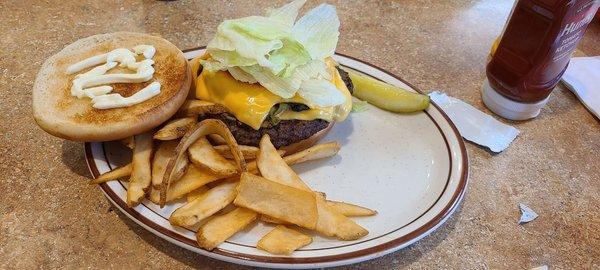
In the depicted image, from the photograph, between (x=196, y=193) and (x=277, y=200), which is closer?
(x=277, y=200)

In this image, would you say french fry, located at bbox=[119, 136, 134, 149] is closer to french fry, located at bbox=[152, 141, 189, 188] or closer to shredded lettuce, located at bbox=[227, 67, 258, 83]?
french fry, located at bbox=[152, 141, 189, 188]

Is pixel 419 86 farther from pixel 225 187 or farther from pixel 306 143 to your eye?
pixel 225 187

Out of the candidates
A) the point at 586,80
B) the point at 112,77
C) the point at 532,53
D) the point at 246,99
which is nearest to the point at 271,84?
the point at 246,99

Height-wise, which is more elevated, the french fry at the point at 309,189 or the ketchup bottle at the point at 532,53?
the ketchup bottle at the point at 532,53

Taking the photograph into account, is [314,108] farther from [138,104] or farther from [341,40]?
[341,40]

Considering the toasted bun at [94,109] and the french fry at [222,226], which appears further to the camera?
the toasted bun at [94,109]

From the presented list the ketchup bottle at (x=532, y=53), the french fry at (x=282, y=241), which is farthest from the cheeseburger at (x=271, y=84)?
the ketchup bottle at (x=532, y=53)

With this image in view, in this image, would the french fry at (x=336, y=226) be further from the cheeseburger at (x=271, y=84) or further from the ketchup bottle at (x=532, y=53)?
the ketchup bottle at (x=532, y=53)
